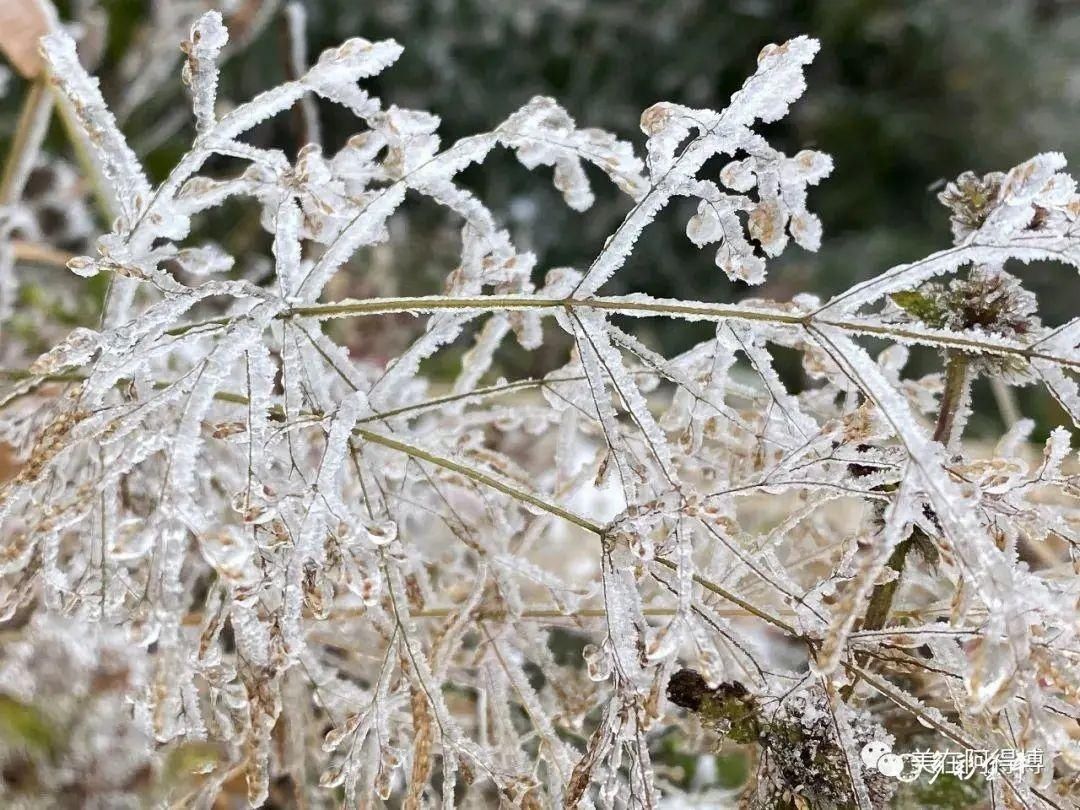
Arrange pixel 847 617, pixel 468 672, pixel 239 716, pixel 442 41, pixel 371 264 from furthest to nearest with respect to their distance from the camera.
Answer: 1. pixel 442 41
2. pixel 371 264
3. pixel 468 672
4. pixel 239 716
5. pixel 847 617

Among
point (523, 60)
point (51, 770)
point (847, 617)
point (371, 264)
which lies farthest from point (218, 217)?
point (847, 617)

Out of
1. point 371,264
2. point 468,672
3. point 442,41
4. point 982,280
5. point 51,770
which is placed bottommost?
point 51,770

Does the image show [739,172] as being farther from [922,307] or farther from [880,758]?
[880,758]

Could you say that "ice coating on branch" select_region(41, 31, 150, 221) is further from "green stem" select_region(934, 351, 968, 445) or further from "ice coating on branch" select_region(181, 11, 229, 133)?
"green stem" select_region(934, 351, 968, 445)

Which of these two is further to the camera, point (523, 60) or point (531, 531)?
point (523, 60)

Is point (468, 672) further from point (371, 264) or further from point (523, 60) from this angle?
point (523, 60)

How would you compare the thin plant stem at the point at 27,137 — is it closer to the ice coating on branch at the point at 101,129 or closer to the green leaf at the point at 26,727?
the ice coating on branch at the point at 101,129

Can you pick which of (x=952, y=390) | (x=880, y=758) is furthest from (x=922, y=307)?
(x=880, y=758)

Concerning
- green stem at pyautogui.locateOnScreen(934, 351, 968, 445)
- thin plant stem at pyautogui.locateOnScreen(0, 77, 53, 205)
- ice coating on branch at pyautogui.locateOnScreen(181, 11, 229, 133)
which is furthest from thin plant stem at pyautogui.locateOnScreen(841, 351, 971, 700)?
thin plant stem at pyautogui.locateOnScreen(0, 77, 53, 205)
